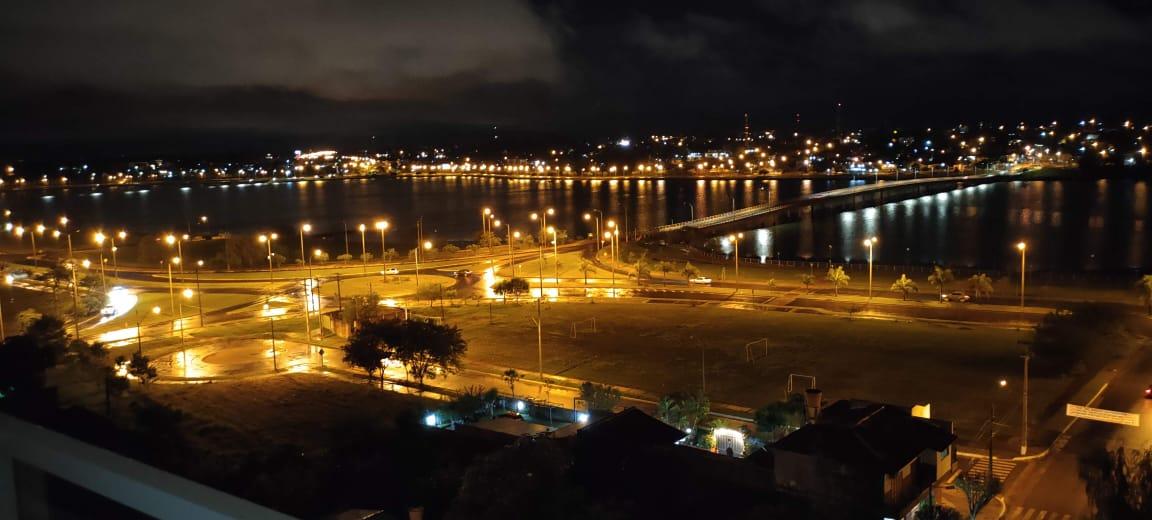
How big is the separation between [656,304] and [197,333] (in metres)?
11.4

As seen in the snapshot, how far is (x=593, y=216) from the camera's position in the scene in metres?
62.0

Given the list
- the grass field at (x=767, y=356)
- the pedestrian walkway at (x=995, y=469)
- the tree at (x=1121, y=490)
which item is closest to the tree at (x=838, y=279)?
the grass field at (x=767, y=356)

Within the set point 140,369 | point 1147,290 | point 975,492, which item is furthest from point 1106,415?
point 140,369

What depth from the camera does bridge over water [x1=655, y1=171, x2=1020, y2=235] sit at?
153ft

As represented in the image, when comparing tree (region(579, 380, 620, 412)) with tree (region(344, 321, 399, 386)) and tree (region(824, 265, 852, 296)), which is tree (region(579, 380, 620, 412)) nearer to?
tree (region(344, 321, 399, 386))

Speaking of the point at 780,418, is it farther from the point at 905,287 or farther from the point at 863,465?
the point at 905,287

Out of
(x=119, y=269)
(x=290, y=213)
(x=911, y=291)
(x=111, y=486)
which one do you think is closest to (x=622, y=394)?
(x=911, y=291)

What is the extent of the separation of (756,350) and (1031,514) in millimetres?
8223

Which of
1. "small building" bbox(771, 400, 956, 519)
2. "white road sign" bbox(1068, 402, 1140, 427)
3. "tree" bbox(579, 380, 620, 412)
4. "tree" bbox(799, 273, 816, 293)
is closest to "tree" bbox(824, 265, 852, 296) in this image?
"tree" bbox(799, 273, 816, 293)

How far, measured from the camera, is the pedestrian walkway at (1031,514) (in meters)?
8.73

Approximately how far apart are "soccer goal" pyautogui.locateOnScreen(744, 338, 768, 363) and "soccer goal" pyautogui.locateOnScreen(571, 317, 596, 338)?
12.5ft

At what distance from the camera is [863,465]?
807cm

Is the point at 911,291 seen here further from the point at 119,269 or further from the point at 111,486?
the point at 119,269

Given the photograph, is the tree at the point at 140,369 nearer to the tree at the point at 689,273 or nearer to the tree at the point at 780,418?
the tree at the point at 780,418
